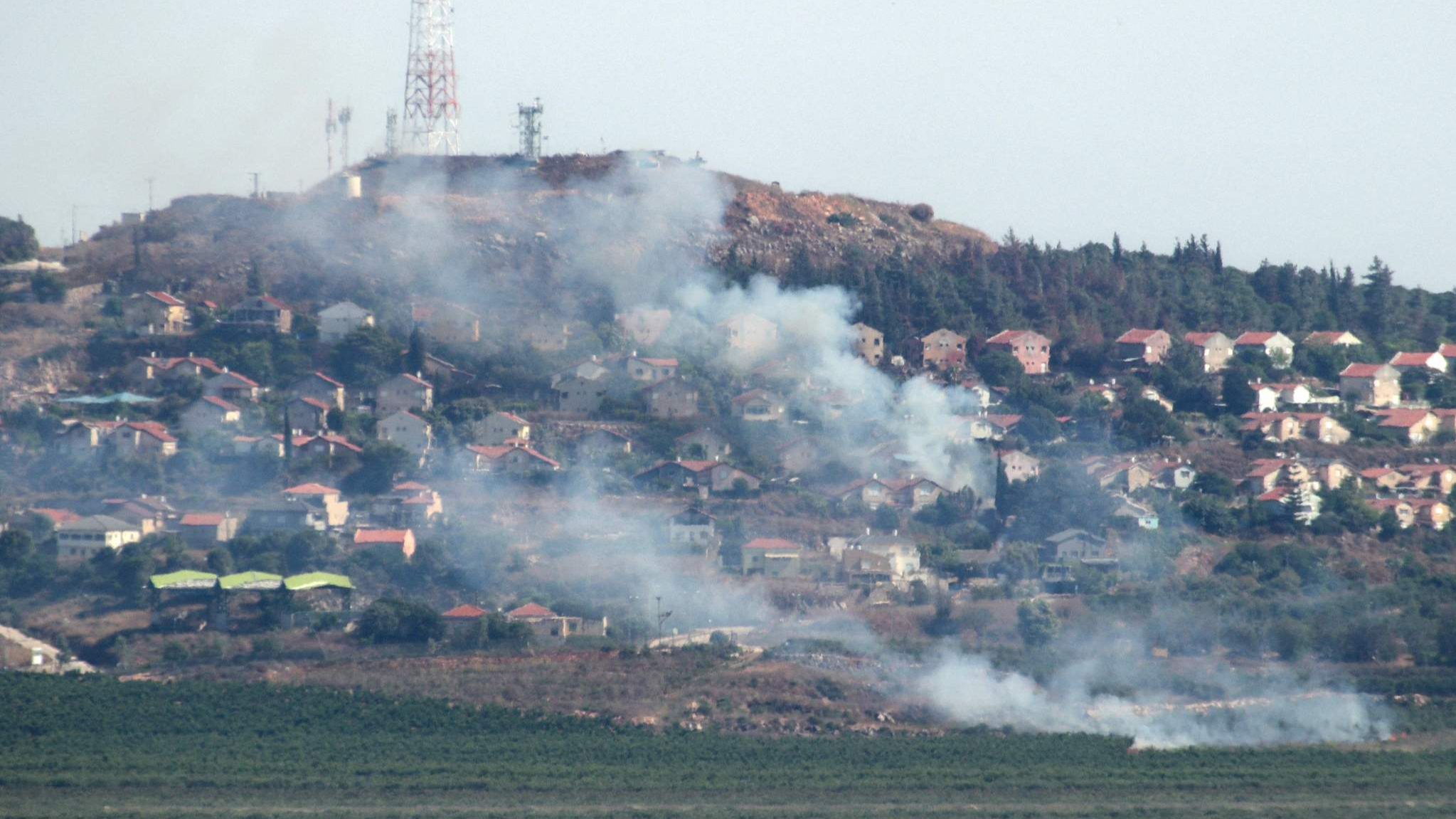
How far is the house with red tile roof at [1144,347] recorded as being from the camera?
235 feet

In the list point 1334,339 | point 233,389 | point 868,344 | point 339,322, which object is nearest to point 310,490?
point 233,389

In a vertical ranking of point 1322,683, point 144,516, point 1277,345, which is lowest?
point 1322,683

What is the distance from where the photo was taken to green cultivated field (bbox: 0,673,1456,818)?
4041cm

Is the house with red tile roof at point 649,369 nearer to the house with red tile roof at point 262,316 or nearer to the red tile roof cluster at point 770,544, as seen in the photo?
the house with red tile roof at point 262,316

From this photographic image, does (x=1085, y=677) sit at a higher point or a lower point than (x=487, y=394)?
lower

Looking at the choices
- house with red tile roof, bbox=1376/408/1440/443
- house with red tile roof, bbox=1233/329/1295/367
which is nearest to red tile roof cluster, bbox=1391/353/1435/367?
house with red tile roof, bbox=1233/329/1295/367

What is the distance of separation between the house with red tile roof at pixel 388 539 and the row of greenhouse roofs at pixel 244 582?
215 centimetres

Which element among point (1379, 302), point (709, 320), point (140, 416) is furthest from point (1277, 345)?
point (140, 416)

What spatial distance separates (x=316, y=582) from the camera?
166ft

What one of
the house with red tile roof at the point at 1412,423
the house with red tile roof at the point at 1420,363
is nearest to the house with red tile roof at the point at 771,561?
the house with red tile roof at the point at 1412,423

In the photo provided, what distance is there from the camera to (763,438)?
63.0 meters

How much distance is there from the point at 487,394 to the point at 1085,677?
84.7 ft

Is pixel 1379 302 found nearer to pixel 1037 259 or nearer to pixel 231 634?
pixel 1037 259

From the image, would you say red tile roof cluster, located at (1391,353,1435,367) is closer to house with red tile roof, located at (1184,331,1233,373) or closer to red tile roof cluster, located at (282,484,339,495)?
house with red tile roof, located at (1184,331,1233,373)
